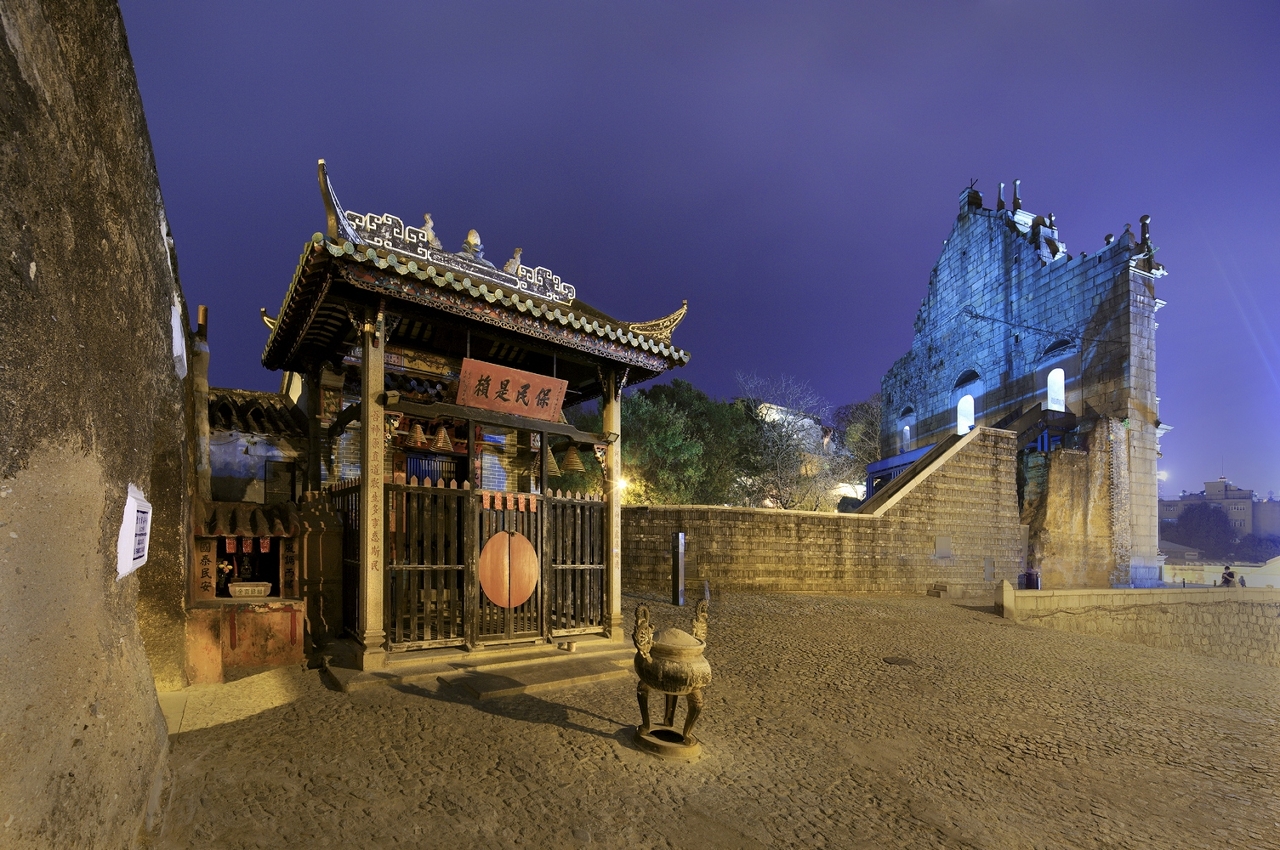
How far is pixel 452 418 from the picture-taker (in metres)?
7.86

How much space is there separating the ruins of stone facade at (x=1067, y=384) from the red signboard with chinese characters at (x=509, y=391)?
19.6m

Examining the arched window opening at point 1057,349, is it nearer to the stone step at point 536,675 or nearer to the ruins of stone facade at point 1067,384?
the ruins of stone facade at point 1067,384

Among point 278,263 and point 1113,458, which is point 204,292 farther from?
point 1113,458

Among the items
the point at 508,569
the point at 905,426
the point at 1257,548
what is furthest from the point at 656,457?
the point at 1257,548

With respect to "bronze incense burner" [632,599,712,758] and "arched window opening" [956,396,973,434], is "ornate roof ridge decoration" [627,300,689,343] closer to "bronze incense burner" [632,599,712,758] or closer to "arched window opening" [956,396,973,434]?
"bronze incense burner" [632,599,712,758]

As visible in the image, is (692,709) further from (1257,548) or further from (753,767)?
(1257,548)

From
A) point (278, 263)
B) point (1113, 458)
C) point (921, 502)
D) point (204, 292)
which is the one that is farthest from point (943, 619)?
point (204, 292)

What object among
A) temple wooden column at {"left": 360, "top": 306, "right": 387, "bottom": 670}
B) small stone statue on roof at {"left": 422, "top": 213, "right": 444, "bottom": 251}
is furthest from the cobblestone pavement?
small stone statue on roof at {"left": 422, "top": 213, "right": 444, "bottom": 251}

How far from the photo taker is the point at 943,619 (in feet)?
39.3

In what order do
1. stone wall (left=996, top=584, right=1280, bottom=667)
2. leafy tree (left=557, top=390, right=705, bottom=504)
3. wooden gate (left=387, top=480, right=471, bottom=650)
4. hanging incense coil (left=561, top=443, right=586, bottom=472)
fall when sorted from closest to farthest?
1. wooden gate (left=387, top=480, right=471, bottom=650)
2. hanging incense coil (left=561, top=443, right=586, bottom=472)
3. stone wall (left=996, top=584, right=1280, bottom=667)
4. leafy tree (left=557, top=390, right=705, bottom=504)

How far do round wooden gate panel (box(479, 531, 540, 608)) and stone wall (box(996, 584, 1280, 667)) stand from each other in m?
10.9

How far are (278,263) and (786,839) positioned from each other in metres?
127

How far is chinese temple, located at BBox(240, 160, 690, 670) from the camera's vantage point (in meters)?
6.37

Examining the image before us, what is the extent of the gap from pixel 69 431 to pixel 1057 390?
29.4m
